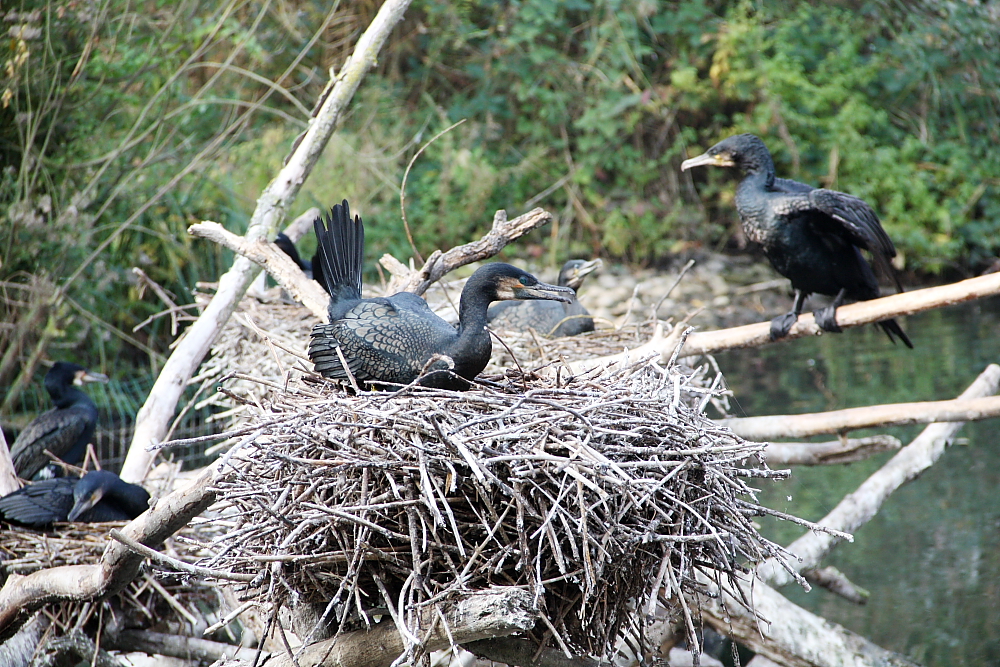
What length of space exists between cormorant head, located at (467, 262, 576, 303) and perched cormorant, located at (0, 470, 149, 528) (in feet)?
6.26

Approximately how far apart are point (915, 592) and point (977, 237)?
6.78 metres

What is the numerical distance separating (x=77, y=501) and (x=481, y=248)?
1936 mm

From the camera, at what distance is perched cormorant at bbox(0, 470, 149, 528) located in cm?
370

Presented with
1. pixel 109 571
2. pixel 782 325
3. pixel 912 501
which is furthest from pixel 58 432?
pixel 912 501

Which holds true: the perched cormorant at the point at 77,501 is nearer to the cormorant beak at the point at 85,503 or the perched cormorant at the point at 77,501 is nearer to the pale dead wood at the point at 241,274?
the cormorant beak at the point at 85,503

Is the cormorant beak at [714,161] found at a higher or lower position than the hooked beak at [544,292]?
lower

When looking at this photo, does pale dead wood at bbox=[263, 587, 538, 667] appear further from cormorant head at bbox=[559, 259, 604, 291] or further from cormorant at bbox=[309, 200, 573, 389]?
cormorant head at bbox=[559, 259, 604, 291]

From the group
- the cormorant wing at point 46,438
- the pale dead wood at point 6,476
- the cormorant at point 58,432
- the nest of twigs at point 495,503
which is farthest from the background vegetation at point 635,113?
the nest of twigs at point 495,503

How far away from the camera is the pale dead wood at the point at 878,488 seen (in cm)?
420

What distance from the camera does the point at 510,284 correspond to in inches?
113

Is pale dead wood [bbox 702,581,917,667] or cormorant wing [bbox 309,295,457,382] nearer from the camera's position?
cormorant wing [bbox 309,295,457,382]

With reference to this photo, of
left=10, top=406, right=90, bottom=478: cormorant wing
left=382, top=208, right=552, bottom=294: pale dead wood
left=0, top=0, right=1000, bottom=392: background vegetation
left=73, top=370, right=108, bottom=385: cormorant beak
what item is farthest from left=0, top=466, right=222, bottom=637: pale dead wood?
left=0, top=0, right=1000, bottom=392: background vegetation

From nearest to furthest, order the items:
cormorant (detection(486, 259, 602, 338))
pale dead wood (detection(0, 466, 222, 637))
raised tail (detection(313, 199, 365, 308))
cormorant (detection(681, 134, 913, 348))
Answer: pale dead wood (detection(0, 466, 222, 637))
raised tail (detection(313, 199, 365, 308))
cormorant (detection(681, 134, 913, 348))
cormorant (detection(486, 259, 602, 338))

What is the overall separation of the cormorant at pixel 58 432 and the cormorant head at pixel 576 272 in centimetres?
281
